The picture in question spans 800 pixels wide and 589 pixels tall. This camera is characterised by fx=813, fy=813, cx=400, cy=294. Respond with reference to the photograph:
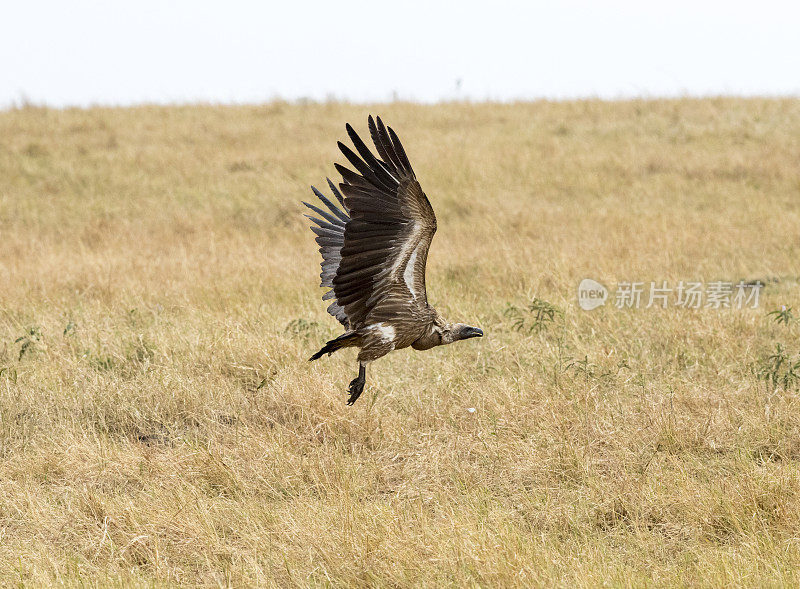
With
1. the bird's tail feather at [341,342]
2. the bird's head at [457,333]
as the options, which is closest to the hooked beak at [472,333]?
the bird's head at [457,333]

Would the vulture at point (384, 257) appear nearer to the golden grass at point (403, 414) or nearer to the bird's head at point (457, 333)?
the bird's head at point (457, 333)

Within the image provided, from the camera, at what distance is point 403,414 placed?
5.32 m

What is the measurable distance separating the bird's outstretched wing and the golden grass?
1.02 m

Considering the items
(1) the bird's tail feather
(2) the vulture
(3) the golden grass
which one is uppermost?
(2) the vulture

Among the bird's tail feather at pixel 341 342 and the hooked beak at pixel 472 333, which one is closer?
the bird's tail feather at pixel 341 342

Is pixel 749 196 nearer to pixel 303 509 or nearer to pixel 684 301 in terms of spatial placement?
pixel 684 301

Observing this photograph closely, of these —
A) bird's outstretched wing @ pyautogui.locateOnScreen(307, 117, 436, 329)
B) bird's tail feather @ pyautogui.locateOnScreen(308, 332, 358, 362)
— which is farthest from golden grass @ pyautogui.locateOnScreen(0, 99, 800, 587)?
bird's outstretched wing @ pyautogui.locateOnScreen(307, 117, 436, 329)

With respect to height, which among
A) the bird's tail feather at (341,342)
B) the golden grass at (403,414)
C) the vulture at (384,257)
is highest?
the vulture at (384,257)

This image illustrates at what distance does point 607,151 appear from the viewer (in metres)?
14.7

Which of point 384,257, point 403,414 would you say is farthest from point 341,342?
point 403,414

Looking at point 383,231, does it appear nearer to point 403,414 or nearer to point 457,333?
point 457,333

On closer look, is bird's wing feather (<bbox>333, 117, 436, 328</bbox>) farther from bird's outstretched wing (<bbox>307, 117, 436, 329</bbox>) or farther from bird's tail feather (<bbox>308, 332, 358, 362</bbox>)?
bird's tail feather (<bbox>308, 332, 358, 362</bbox>)

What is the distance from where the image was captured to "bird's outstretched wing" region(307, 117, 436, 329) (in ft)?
12.2

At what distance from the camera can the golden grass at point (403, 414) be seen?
368 centimetres
